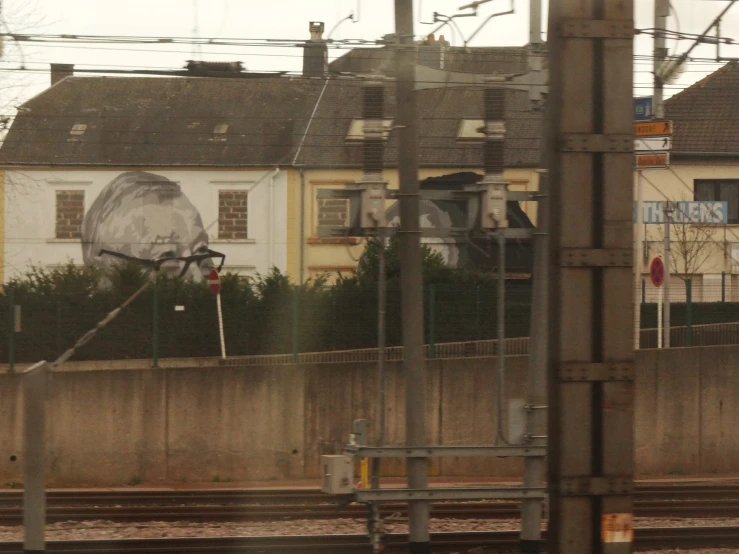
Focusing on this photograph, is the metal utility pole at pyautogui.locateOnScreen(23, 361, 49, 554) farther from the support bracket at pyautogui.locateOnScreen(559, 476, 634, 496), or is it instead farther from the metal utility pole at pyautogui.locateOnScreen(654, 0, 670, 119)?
the metal utility pole at pyautogui.locateOnScreen(654, 0, 670, 119)

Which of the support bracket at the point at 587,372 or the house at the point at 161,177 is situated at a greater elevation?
the house at the point at 161,177

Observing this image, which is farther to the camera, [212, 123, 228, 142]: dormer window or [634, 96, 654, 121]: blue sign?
[212, 123, 228, 142]: dormer window

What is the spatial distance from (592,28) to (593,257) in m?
1.20

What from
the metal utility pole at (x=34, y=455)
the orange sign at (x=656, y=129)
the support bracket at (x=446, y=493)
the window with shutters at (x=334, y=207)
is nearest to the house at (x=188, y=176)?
the orange sign at (x=656, y=129)

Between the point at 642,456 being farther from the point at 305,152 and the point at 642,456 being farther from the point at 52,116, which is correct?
the point at 52,116

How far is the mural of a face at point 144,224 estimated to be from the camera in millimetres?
33562

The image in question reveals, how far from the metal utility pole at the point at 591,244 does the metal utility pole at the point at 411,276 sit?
273 cm

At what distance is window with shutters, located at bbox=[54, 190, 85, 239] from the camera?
33156 millimetres

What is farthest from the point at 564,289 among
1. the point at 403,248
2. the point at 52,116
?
the point at 52,116

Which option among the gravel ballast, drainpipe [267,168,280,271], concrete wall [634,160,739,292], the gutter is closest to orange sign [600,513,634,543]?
the gravel ballast

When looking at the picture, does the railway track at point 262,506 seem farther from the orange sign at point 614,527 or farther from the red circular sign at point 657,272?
the red circular sign at point 657,272

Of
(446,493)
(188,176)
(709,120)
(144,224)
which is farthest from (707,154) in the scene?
(446,493)

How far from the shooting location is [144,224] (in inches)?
1353

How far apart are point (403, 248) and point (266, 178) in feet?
81.7
